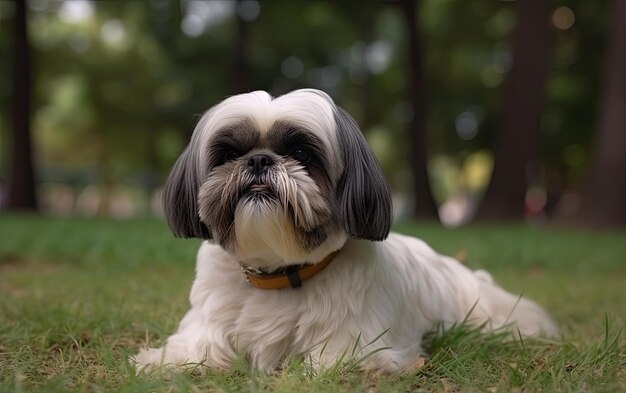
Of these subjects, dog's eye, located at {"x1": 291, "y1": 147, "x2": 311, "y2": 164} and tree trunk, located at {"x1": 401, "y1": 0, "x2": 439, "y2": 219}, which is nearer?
dog's eye, located at {"x1": 291, "y1": 147, "x2": 311, "y2": 164}

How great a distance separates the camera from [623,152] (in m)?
13.6

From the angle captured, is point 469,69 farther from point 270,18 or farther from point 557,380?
point 557,380

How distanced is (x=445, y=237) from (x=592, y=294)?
5112mm

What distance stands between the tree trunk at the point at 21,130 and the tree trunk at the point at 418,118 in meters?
11.2

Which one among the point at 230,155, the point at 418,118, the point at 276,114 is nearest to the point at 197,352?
the point at 230,155

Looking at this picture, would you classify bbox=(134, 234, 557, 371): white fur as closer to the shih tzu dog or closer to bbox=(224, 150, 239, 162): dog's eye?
the shih tzu dog

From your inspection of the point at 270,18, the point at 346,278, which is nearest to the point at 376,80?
the point at 270,18

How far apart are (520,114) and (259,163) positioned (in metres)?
14.3

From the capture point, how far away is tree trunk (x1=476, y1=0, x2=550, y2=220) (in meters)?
15.7

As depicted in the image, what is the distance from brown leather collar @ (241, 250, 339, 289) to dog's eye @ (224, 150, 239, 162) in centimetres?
53

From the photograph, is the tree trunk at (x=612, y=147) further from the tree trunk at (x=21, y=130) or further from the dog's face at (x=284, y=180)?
the tree trunk at (x=21, y=130)

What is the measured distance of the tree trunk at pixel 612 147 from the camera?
44.5ft

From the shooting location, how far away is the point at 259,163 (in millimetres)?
2912

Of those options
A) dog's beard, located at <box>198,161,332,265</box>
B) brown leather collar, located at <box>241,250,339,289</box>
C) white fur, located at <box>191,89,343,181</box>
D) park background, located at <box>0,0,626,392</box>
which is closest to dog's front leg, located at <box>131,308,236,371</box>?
park background, located at <box>0,0,626,392</box>
